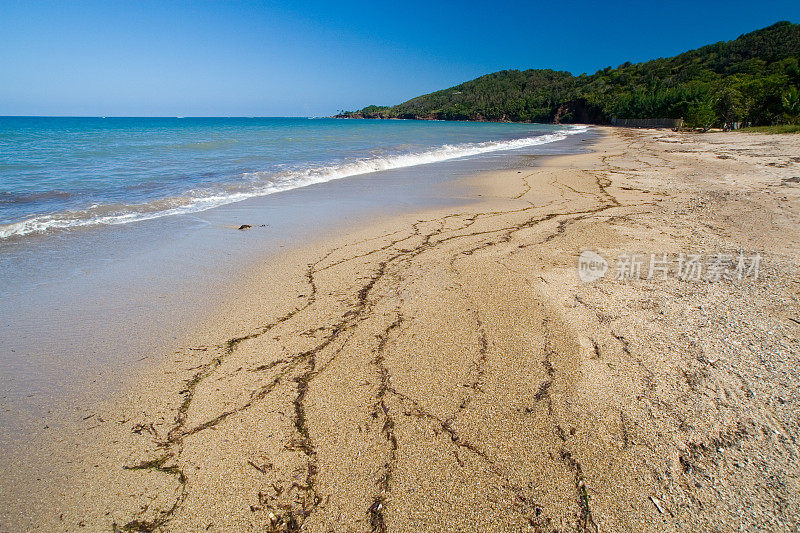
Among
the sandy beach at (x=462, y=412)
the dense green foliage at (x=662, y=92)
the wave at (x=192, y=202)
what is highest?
the dense green foliage at (x=662, y=92)

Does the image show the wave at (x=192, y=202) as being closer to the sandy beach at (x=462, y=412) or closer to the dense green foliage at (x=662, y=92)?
the sandy beach at (x=462, y=412)

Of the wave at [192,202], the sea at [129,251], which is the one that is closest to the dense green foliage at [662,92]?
the wave at [192,202]

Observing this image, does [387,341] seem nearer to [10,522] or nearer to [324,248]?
[10,522]

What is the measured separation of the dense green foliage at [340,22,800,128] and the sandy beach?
41.1m

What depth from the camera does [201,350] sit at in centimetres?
314

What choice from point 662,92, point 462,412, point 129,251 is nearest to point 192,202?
point 129,251

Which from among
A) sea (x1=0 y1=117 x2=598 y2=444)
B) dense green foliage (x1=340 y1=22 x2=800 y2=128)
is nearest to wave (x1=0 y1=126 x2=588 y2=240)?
sea (x1=0 y1=117 x2=598 y2=444)

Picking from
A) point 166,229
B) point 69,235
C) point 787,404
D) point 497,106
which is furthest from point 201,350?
point 497,106

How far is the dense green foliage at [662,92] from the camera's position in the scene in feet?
117

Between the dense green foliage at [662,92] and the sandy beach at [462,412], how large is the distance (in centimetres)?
4115

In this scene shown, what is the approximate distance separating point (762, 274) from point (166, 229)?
331 inches

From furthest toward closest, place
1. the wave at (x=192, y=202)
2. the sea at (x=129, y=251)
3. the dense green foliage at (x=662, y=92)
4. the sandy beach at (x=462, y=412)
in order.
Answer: the dense green foliage at (x=662, y=92) → the wave at (x=192, y=202) → the sea at (x=129, y=251) → the sandy beach at (x=462, y=412)

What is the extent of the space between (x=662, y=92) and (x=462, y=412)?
76723 millimetres

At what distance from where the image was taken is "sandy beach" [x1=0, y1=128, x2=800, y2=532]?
5.91 ft
